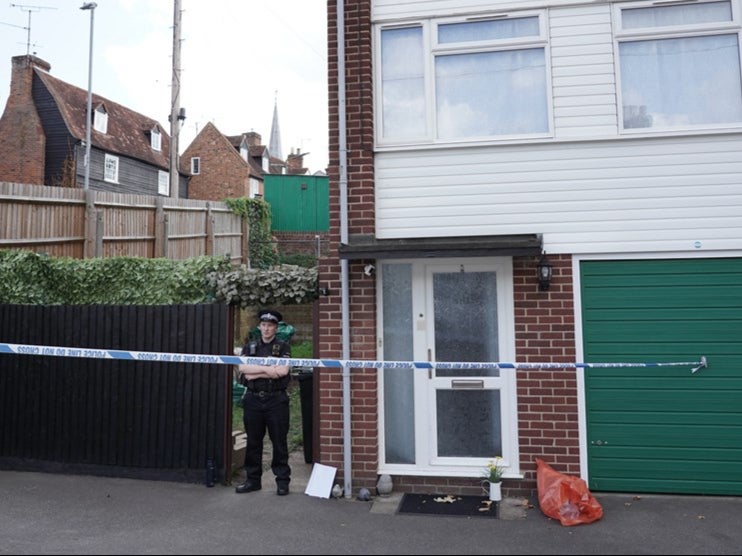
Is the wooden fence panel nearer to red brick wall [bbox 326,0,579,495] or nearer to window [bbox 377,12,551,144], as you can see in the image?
red brick wall [bbox 326,0,579,495]

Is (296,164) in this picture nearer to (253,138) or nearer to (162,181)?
(253,138)

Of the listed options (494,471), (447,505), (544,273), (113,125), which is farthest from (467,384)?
(113,125)

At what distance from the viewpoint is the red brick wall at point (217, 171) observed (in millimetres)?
33469

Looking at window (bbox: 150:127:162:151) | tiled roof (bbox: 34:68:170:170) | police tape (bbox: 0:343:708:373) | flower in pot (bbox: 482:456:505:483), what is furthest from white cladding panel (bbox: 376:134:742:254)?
window (bbox: 150:127:162:151)

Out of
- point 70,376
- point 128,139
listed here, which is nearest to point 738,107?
point 70,376

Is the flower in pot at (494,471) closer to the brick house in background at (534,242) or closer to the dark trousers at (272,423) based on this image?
the brick house in background at (534,242)

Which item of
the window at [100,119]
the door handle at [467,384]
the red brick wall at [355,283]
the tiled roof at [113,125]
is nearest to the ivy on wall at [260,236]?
the tiled roof at [113,125]

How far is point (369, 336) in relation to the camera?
6004mm

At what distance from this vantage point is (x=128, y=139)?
2855 cm

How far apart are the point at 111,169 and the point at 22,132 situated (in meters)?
3.54

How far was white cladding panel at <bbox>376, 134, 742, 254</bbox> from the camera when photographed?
18.6 feet

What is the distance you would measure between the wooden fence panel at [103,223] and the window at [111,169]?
11.0 metres

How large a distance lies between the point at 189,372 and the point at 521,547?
12.2 ft

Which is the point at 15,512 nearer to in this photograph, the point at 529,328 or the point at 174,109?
the point at 529,328
